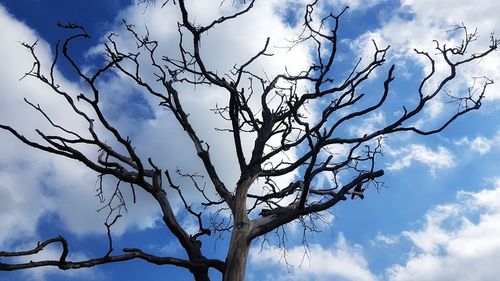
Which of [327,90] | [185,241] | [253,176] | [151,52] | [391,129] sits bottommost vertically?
[185,241]

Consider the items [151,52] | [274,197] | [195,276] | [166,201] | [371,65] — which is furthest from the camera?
[151,52]

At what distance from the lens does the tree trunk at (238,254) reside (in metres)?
5.35

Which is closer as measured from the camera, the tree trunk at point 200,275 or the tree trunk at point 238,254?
the tree trunk at point 238,254

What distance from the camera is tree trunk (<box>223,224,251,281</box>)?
5352 mm

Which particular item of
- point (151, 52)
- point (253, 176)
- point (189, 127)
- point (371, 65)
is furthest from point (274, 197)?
point (151, 52)

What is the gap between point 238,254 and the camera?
5449 millimetres

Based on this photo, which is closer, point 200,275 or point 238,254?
point 238,254

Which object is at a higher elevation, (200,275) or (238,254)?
(238,254)

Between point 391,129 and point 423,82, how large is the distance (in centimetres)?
70

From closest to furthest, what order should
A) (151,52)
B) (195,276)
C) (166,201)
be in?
(195,276), (166,201), (151,52)

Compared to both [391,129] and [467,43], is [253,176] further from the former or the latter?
[467,43]

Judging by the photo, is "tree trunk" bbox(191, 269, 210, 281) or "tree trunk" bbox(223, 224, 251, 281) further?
"tree trunk" bbox(191, 269, 210, 281)

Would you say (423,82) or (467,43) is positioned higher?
(467,43)

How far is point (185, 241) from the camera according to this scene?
19.1 feet
